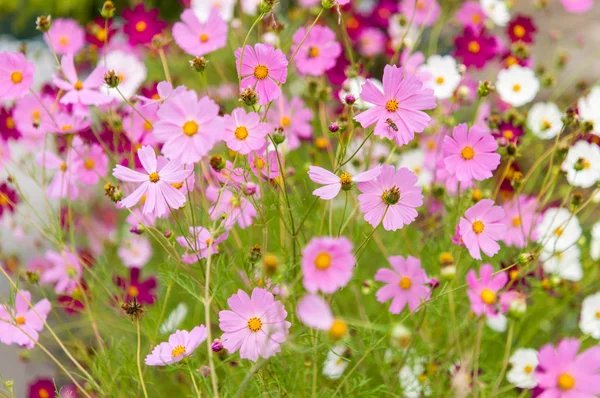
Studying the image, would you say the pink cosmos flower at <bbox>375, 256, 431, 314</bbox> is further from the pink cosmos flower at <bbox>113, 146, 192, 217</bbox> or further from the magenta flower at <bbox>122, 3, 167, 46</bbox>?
the magenta flower at <bbox>122, 3, 167, 46</bbox>

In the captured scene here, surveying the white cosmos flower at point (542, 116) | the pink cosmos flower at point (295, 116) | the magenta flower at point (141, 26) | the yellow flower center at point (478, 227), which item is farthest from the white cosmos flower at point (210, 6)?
the yellow flower center at point (478, 227)

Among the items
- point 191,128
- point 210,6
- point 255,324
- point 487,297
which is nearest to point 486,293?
point 487,297

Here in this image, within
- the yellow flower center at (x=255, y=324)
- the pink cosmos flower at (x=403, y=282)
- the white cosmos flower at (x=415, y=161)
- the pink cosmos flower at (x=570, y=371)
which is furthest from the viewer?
→ the white cosmos flower at (x=415, y=161)

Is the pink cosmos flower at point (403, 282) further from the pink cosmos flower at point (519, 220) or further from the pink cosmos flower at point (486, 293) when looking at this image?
the pink cosmos flower at point (519, 220)

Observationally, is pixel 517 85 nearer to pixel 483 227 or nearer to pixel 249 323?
pixel 483 227

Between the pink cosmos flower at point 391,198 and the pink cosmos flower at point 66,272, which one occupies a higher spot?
the pink cosmos flower at point 391,198

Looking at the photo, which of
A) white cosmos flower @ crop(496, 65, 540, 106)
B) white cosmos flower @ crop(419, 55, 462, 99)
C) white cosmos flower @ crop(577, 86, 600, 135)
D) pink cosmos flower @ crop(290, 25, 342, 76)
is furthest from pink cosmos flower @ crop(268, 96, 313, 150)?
white cosmos flower @ crop(577, 86, 600, 135)

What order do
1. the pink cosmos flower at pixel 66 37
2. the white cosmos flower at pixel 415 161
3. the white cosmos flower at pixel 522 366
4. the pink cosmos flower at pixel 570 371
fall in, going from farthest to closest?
1. the pink cosmos flower at pixel 66 37
2. the white cosmos flower at pixel 415 161
3. the white cosmos flower at pixel 522 366
4. the pink cosmos flower at pixel 570 371
